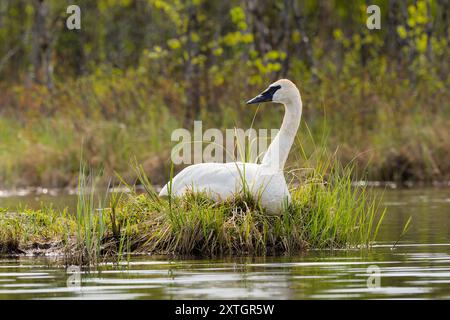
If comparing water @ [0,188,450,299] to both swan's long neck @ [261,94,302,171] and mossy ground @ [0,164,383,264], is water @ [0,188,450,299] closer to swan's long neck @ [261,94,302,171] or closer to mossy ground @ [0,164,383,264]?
mossy ground @ [0,164,383,264]

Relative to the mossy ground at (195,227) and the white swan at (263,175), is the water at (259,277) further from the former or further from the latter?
the white swan at (263,175)

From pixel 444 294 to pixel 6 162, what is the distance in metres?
15.4

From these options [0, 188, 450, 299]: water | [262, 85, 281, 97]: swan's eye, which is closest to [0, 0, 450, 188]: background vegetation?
[262, 85, 281, 97]: swan's eye

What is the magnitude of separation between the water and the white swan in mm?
751

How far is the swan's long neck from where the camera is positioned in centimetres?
1262

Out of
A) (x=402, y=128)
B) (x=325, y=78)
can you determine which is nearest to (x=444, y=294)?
(x=402, y=128)

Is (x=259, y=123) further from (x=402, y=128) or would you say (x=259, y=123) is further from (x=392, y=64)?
(x=392, y=64)

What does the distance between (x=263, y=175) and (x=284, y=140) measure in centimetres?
71

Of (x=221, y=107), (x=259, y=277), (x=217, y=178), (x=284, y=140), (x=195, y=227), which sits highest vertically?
(x=221, y=107)

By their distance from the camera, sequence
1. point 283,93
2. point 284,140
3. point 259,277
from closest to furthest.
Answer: point 259,277 → point 284,140 → point 283,93

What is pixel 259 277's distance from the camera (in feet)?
33.0

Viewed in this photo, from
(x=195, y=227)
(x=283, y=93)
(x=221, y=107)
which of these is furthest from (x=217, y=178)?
(x=221, y=107)

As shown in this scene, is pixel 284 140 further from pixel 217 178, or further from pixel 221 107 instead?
pixel 221 107

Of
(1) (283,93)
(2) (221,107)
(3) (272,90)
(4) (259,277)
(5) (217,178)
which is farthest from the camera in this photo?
(2) (221,107)
